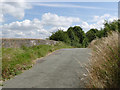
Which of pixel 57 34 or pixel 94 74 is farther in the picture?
pixel 57 34

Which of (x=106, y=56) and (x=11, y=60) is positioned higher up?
(x=106, y=56)

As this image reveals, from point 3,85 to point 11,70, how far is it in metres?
1.24

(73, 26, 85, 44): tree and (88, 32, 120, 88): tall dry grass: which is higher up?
(73, 26, 85, 44): tree

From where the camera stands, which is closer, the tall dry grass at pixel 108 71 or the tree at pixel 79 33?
the tall dry grass at pixel 108 71

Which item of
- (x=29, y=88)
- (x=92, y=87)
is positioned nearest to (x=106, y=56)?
(x=92, y=87)

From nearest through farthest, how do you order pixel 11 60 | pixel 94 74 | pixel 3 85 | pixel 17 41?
pixel 94 74 → pixel 3 85 → pixel 11 60 → pixel 17 41

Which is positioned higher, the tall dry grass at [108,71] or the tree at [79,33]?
the tree at [79,33]

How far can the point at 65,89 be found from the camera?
3924 mm

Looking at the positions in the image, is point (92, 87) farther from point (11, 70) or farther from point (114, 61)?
point (11, 70)

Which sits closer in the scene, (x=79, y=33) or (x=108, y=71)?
(x=108, y=71)

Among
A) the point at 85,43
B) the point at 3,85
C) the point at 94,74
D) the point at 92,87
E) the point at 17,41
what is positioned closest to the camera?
the point at 92,87

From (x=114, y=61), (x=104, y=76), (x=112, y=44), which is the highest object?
(x=112, y=44)

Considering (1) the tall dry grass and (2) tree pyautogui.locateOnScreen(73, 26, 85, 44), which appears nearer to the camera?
(1) the tall dry grass

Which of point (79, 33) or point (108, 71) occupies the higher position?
point (79, 33)
